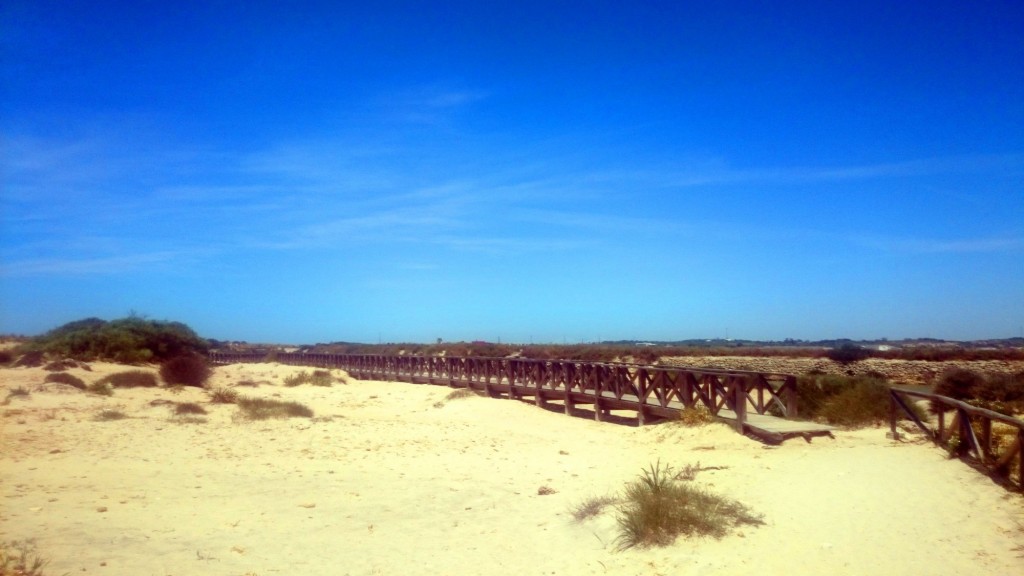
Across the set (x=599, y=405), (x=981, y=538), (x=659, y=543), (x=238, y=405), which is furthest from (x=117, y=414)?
(x=981, y=538)

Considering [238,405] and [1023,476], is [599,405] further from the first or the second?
[1023,476]

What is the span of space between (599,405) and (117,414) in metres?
12.9

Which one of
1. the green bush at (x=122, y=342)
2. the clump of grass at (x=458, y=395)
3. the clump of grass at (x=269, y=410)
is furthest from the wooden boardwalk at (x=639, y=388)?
the green bush at (x=122, y=342)

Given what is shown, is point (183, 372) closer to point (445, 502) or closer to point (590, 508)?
point (445, 502)

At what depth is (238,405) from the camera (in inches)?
811

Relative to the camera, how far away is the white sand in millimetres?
6906

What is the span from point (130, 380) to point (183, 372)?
2.88 m

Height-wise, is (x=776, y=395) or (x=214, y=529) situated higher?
(x=776, y=395)

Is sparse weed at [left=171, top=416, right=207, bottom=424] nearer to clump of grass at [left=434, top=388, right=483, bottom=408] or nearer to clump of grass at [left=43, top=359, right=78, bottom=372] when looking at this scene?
clump of grass at [left=434, top=388, right=483, bottom=408]

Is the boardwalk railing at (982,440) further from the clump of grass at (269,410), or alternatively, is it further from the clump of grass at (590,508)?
the clump of grass at (269,410)

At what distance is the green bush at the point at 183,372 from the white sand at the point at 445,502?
11.1m

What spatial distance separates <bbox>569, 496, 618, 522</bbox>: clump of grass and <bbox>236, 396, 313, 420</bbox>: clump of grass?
1152cm

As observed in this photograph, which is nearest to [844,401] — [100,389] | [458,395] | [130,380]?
[458,395]

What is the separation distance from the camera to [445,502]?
10.3 meters
